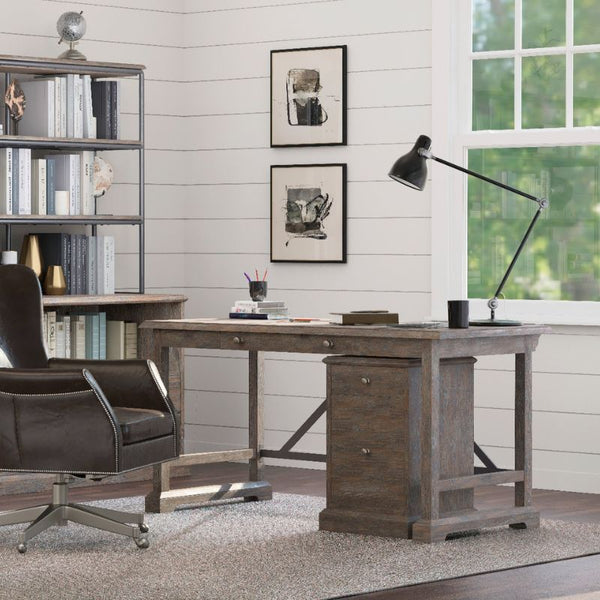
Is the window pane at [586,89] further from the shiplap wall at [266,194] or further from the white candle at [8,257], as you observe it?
the white candle at [8,257]

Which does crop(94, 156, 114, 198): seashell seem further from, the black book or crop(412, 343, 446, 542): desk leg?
crop(412, 343, 446, 542): desk leg

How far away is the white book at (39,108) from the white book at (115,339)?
0.90 m

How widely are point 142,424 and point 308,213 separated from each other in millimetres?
2177

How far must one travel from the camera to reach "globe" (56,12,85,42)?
627 centimetres

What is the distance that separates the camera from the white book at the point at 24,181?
237 inches

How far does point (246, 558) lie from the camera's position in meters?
4.54

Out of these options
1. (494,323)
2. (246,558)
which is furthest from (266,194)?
(246,558)

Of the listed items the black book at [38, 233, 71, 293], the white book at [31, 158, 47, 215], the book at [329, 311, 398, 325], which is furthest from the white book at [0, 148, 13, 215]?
the book at [329, 311, 398, 325]

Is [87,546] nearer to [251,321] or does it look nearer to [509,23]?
[251,321]

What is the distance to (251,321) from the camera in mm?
5340

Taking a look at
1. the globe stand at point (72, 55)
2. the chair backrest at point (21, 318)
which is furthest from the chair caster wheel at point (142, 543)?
the globe stand at point (72, 55)

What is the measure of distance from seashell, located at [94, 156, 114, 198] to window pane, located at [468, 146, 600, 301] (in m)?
1.62

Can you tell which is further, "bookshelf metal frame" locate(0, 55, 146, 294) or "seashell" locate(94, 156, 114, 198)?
"seashell" locate(94, 156, 114, 198)

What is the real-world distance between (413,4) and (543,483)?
7.24 feet
